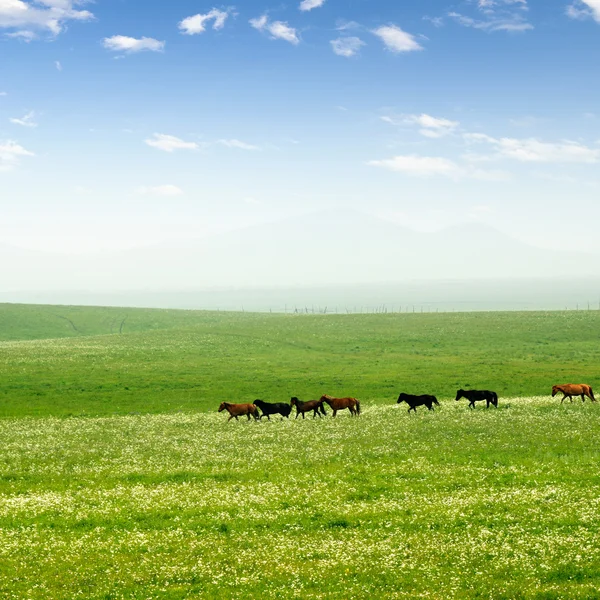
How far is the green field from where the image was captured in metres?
15.8

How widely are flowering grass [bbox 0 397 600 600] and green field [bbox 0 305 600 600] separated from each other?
0.07 meters

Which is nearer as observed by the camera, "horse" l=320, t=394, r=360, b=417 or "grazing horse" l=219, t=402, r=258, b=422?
"grazing horse" l=219, t=402, r=258, b=422

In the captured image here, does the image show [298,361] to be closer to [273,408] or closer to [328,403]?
[328,403]

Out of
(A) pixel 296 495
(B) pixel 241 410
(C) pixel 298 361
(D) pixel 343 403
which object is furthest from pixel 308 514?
(C) pixel 298 361

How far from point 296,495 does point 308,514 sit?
2.04 meters

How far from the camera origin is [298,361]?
3022 inches

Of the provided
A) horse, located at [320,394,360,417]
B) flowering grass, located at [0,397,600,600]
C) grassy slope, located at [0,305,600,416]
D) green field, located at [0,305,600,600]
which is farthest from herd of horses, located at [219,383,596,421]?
grassy slope, located at [0,305,600,416]

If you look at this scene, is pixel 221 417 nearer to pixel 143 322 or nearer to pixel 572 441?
pixel 572 441

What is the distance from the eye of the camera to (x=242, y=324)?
119625mm

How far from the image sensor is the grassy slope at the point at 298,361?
177ft

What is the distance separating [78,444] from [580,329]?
82.5 m

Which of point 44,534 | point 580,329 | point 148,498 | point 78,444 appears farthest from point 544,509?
point 580,329

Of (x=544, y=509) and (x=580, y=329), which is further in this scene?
(x=580, y=329)

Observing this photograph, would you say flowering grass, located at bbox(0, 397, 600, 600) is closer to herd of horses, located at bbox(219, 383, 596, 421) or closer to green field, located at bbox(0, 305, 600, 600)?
green field, located at bbox(0, 305, 600, 600)
